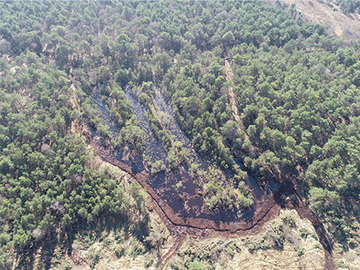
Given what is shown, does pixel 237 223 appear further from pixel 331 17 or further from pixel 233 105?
pixel 331 17

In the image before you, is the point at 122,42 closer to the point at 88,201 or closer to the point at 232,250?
the point at 88,201

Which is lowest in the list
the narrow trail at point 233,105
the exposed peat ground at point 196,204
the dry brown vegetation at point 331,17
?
the exposed peat ground at point 196,204

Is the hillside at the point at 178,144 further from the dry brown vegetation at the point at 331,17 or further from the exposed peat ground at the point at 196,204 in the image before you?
the dry brown vegetation at the point at 331,17

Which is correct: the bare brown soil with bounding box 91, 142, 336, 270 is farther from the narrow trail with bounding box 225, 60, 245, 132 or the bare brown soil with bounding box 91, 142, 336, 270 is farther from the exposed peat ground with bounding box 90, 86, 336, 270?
the narrow trail with bounding box 225, 60, 245, 132

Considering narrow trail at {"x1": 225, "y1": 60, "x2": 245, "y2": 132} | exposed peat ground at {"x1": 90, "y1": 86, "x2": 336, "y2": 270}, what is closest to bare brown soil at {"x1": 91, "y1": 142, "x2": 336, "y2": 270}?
exposed peat ground at {"x1": 90, "y1": 86, "x2": 336, "y2": 270}

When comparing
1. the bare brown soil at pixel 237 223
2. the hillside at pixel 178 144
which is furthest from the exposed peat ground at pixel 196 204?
the hillside at pixel 178 144

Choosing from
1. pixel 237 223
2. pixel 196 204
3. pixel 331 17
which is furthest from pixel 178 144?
pixel 331 17

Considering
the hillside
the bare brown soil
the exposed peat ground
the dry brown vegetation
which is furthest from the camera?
the dry brown vegetation

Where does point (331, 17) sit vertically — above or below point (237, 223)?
above

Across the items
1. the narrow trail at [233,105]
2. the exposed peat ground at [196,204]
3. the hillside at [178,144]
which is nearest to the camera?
the hillside at [178,144]
